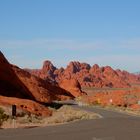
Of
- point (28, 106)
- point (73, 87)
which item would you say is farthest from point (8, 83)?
point (73, 87)

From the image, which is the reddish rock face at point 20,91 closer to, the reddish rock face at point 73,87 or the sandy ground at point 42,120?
the sandy ground at point 42,120

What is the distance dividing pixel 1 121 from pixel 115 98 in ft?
145

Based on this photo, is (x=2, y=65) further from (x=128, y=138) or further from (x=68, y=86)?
(x=68, y=86)

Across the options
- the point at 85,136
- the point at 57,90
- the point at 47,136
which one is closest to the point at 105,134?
the point at 85,136

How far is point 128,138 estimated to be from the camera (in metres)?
18.9

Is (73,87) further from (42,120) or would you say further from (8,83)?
(42,120)

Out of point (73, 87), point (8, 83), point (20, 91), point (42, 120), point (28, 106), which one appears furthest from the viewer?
point (73, 87)

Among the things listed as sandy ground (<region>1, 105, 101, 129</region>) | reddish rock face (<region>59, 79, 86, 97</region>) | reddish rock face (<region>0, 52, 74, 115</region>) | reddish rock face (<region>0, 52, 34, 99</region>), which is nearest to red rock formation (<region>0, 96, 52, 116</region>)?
reddish rock face (<region>0, 52, 74, 115</region>)

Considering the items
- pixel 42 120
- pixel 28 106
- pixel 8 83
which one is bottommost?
pixel 42 120

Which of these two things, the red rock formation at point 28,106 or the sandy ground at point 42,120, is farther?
the red rock formation at point 28,106

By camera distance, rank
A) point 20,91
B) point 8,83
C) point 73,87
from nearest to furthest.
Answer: point 8,83 → point 20,91 → point 73,87

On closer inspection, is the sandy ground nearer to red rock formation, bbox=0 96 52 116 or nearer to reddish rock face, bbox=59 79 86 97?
red rock formation, bbox=0 96 52 116

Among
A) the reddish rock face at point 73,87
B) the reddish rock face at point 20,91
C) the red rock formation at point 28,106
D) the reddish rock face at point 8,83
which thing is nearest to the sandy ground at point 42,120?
the red rock formation at point 28,106

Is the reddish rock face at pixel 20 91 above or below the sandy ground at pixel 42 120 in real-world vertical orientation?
above
